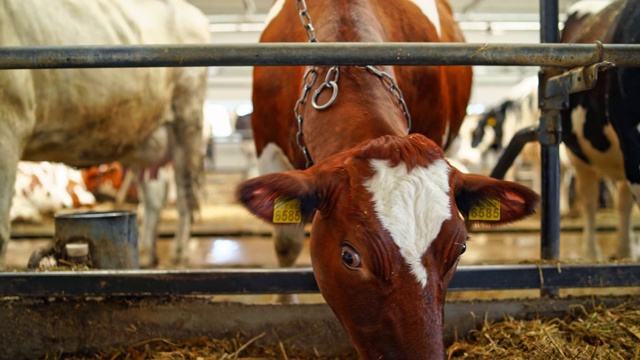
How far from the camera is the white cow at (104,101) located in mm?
3008

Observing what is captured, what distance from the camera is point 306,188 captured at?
5.12 ft

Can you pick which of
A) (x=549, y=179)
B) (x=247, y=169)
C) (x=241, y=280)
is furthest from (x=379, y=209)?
(x=247, y=169)

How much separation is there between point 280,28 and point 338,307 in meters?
1.68

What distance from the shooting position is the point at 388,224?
1443 mm

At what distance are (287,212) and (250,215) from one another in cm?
10

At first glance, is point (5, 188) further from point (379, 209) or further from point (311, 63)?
point (379, 209)

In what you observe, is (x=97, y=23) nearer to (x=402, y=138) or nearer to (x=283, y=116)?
(x=283, y=116)

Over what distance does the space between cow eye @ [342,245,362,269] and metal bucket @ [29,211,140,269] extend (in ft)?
4.83

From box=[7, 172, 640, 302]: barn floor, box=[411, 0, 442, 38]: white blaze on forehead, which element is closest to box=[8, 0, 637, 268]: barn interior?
box=[7, 172, 640, 302]: barn floor

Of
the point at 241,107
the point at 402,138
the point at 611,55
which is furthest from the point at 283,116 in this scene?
the point at 241,107

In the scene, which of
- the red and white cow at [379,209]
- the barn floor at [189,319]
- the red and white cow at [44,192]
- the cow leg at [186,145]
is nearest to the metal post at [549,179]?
the barn floor at [189,319]

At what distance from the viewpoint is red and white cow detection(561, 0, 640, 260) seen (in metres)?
2.79

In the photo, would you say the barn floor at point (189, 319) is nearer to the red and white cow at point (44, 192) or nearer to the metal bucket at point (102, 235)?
the metal bucket at point (102, 235)

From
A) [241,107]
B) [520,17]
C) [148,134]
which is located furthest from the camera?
[241,107]
